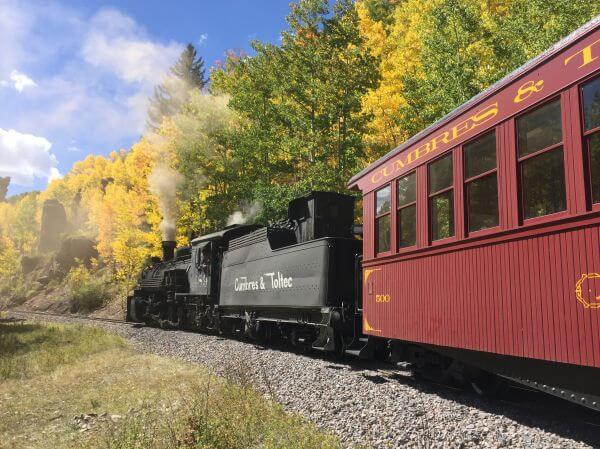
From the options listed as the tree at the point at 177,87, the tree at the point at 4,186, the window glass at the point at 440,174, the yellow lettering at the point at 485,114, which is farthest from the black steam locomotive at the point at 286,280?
the tree at the point at 4,186

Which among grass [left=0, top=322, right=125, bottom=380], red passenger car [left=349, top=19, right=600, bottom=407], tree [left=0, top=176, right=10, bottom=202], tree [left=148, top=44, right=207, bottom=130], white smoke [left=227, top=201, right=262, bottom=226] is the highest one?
tree [left=0, top=176, right=10, bottom=202]

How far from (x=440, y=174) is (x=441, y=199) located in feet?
1.10

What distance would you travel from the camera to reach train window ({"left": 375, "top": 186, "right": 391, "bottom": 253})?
7398 millimetres

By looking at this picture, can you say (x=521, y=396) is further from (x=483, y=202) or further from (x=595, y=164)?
(x=595, y=164)

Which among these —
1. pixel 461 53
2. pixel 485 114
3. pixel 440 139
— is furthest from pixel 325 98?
pixel 485 114

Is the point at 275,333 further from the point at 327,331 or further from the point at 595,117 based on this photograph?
the point at 595,117

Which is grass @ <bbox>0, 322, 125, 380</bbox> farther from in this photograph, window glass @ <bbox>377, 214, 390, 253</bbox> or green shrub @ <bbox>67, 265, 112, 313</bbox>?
green shrub @ <bbox>67, 265, 112, 313</bbox>

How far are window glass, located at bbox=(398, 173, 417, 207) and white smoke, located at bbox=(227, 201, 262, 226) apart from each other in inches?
586

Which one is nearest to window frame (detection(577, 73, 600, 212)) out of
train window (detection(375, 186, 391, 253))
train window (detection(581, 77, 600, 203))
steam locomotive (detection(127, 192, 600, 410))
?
train window (detection(581, 77, 600, 203))

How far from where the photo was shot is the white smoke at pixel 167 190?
28547 millimetres

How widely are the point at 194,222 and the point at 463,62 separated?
17354 millimetres

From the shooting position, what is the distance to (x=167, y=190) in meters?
28.8

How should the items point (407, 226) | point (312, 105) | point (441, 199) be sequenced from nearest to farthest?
1. point (441, 199)
2. point (407, 226)
3. point (312, 105)

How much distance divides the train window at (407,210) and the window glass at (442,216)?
0.37 meters
